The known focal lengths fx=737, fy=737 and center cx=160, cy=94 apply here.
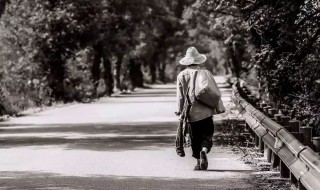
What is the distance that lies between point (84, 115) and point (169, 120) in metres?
3.99

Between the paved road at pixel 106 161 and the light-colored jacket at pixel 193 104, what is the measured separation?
0.81m

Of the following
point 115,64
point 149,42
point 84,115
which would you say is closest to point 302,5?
point 84,115

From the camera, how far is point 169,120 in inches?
891

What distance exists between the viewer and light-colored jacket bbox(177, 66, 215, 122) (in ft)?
35.3

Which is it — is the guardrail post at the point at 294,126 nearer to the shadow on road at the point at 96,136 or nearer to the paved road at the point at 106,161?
the paved road at the point at 106,161

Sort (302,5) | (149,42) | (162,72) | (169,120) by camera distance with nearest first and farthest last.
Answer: (302,5), (169,120), (149,42), (162,72)

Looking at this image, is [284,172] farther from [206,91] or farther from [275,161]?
[206,91]

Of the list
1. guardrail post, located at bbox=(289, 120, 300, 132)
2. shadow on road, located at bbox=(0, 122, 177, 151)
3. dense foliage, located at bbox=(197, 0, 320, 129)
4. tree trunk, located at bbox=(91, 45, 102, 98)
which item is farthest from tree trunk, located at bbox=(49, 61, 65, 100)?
guardrail post, located at bbox=(289, 120, 300, 132)

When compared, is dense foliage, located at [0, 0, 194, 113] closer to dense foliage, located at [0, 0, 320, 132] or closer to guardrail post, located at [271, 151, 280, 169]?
dense foliage, located at [0, 0, 320, 132]

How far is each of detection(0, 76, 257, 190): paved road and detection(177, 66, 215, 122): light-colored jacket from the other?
2.67ft

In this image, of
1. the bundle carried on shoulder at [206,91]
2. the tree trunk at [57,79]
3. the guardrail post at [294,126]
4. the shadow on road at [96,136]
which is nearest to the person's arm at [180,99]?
the bundle carried on shoulder at [206,91]

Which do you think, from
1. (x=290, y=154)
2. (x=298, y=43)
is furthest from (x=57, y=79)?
(x=290, y=154)

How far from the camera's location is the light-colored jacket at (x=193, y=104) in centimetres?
1075

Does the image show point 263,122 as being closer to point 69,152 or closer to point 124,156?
point 124,156
